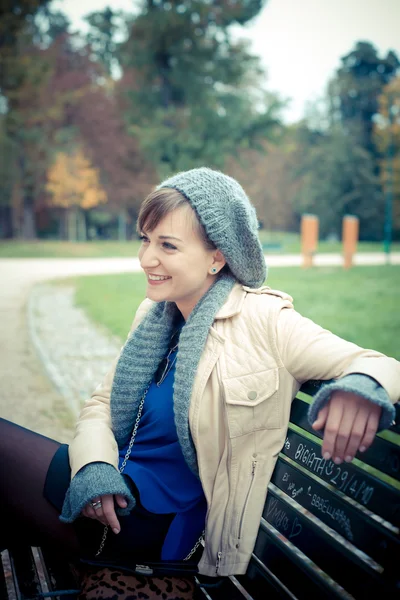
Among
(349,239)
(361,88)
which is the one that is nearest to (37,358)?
(349,239)

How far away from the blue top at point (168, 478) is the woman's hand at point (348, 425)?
0.61 meters

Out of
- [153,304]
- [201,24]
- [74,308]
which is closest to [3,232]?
[201,24]

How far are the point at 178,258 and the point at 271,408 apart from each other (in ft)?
1.91

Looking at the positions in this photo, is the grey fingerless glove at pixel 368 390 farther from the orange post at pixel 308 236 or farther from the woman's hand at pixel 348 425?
the orange post at pixel 308 236

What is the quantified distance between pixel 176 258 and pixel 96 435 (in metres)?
0.66

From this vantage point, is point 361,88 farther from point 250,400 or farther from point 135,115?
point 250,400

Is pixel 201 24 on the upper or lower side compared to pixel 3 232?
upper

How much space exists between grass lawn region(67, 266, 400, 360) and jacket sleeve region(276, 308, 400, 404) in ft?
16.3

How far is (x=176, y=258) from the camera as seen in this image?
1.98 m

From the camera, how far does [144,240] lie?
2082 millimetres

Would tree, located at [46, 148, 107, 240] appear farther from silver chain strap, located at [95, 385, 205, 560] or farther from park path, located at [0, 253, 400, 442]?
silver chain strap, located at [95, 385, 205, 560]

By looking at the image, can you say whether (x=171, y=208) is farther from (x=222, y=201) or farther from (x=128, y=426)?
(x=128, y=426)

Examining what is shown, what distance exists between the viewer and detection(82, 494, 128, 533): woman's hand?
1.84 m

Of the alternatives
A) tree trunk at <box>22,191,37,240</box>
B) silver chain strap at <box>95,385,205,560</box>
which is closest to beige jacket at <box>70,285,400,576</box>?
silver chain strap at <box>95,385,205,560</box>
